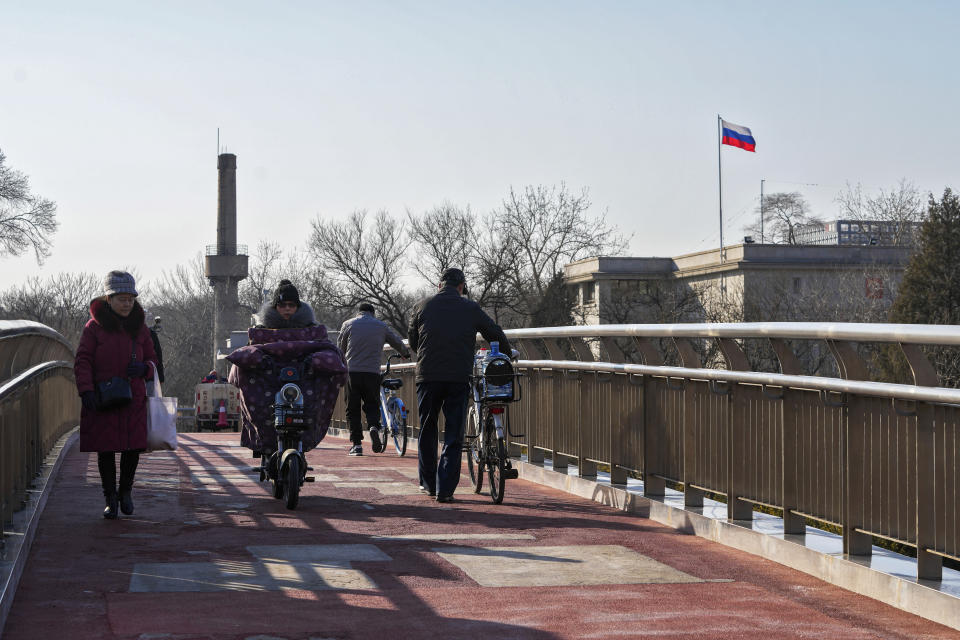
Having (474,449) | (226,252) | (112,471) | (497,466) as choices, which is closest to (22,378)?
(112,471)

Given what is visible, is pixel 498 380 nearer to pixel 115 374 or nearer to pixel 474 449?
pixel 474 449

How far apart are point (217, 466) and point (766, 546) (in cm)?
718

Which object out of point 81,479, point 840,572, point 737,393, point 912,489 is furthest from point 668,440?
point 81,479

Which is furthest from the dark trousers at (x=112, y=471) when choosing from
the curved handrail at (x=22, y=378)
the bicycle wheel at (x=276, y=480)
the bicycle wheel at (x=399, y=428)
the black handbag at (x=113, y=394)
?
the bicycle wheel at (x=399, y=428)

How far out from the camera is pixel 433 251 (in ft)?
236

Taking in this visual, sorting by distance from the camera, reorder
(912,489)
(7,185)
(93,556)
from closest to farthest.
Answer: (912,489)
(93,556)
(7,185)

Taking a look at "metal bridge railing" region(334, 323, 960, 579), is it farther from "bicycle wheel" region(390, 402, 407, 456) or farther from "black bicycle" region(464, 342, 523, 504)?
"bicycle wheel" region(390, 402, 407, 456)

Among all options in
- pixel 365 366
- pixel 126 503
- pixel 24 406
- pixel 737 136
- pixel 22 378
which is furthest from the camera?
pixel 737 136

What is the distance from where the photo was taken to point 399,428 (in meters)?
16.3

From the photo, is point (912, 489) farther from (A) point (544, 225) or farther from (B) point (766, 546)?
(A) point (544, 225)

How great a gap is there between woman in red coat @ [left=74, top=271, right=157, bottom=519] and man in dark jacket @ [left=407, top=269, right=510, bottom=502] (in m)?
2.31

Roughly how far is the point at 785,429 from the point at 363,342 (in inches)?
377

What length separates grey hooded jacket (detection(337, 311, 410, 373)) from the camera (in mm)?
16312

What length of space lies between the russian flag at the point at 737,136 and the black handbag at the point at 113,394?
6621cm
